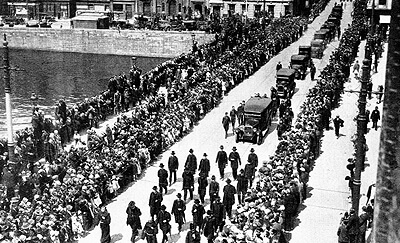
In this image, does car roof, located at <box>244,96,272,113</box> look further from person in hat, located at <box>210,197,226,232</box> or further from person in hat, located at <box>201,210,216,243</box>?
person in hat, located at <box>201,210,216,243</box>

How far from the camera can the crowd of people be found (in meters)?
17.0

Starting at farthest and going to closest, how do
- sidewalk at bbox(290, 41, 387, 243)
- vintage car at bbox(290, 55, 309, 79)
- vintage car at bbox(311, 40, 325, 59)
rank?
vintage car at bbox(311, 40, 325, 59)
vintage car at bbox(290, 55, 309, 79)
sidewalk at bbox(290, 41, 387, 243)

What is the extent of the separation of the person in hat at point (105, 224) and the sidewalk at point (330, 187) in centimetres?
549

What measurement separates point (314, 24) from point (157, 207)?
4775 centimetres

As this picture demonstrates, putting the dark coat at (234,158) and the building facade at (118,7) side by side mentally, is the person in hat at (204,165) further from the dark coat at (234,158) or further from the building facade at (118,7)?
the building facade at (118,7)

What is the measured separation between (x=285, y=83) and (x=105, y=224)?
1828 centimetres

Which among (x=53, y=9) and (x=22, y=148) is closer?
(x=22, y=148)

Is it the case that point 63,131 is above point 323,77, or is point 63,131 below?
below

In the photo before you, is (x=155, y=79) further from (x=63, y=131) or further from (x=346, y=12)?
(x=346, y=12)

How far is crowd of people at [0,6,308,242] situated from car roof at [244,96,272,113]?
326 centimetres

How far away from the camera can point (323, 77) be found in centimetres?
3131

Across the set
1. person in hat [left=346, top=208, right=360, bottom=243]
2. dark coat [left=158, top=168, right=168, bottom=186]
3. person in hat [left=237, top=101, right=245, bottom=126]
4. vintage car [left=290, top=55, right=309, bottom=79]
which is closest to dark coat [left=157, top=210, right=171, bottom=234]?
dark coat [left=158, top=168, right=168, bottom=186]

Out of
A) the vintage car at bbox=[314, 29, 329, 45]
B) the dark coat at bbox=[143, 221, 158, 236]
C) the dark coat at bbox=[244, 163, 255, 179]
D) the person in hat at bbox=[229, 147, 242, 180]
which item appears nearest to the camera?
the dark coat at bbox=[143, 221, 158, 236]

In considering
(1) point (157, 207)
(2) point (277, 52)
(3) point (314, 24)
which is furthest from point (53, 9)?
(1) point (157, 207)
